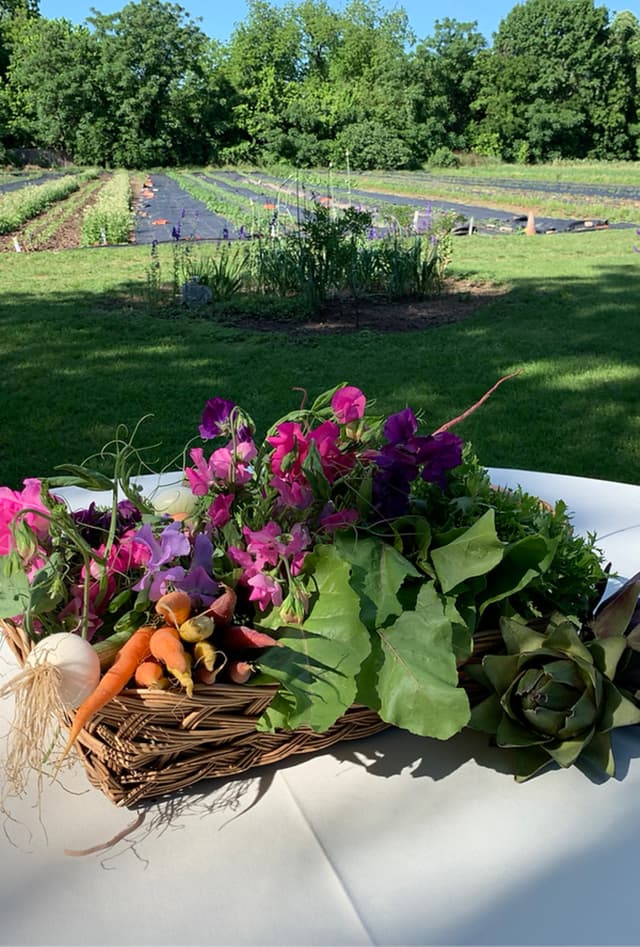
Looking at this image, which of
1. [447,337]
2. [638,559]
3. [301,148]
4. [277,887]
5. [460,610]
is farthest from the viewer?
[301,148]

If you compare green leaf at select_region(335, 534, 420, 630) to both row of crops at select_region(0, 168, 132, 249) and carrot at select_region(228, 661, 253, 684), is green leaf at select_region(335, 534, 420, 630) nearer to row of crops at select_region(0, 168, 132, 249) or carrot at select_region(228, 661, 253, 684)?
carrot at select_region(228, 661, 253, 684)

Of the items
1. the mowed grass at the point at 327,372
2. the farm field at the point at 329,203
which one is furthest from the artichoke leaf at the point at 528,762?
the farm field at the point at 329,203

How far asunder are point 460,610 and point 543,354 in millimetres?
5215

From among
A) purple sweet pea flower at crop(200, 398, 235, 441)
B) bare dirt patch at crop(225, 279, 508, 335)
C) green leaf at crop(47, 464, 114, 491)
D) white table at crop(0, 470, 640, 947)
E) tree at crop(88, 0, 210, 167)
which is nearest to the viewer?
white table at crop(0, 470, 640, 947)

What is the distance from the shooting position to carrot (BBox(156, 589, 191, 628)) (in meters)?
0.78

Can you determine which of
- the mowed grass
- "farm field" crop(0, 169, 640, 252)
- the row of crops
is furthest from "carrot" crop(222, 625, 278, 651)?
the row of crops

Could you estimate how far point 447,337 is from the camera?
245 inches

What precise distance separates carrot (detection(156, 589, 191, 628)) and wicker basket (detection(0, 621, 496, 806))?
7cm

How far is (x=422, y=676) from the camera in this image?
0.81m

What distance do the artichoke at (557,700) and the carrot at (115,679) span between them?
0.39 meters

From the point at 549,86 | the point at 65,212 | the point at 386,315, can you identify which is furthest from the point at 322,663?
the point at 549,86

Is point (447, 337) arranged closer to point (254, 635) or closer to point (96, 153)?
point (254, 635)

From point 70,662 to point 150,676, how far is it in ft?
0.26

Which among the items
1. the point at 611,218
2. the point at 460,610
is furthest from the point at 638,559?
the point at 611,218
